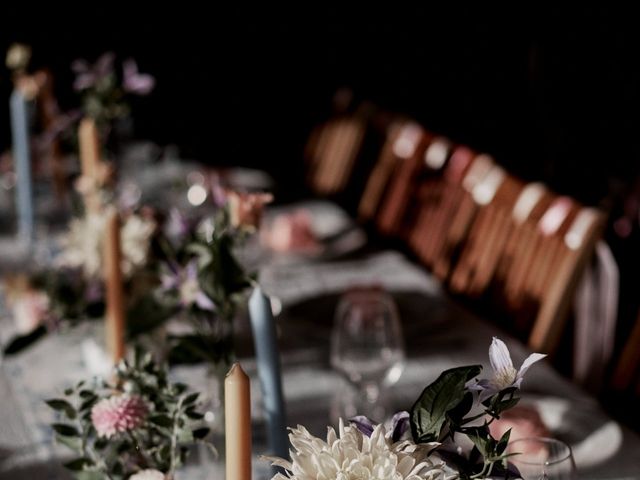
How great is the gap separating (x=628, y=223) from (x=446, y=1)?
1991mm

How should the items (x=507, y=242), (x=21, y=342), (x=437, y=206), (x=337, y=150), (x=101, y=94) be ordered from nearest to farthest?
(x=21, y=342)
(x=101, y=94)
(x=507, y=242)
(x=437, y=206)
(x=337, y=150)

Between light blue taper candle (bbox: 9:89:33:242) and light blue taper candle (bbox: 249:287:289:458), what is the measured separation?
4.52 ft

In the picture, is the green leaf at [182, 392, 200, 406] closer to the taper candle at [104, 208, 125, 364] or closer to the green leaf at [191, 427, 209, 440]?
the green leaf at [191, 427, 209, 440]

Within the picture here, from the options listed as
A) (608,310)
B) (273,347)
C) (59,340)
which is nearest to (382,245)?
(608,310)

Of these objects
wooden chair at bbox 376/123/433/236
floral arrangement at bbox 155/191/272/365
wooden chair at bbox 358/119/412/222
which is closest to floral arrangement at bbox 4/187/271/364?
floral arrangement at bbox 155/191/272/365

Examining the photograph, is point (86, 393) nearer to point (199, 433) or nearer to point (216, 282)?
point (199, 433)

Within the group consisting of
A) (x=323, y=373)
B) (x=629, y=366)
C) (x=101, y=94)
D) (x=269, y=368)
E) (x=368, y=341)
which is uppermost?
(x=101, y=94)

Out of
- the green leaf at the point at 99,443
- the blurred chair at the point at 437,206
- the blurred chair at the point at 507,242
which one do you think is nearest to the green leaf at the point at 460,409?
the green leaf at the point at 99,443

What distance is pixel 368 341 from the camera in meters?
1.59

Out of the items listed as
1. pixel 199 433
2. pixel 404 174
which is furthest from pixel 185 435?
pixel 404 174

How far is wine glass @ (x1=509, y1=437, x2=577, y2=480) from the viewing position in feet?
3.36

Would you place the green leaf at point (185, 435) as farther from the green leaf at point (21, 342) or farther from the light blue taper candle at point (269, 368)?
the green leaf at point (21, 342)

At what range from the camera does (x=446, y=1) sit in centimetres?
527

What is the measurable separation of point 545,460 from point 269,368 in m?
0.33
